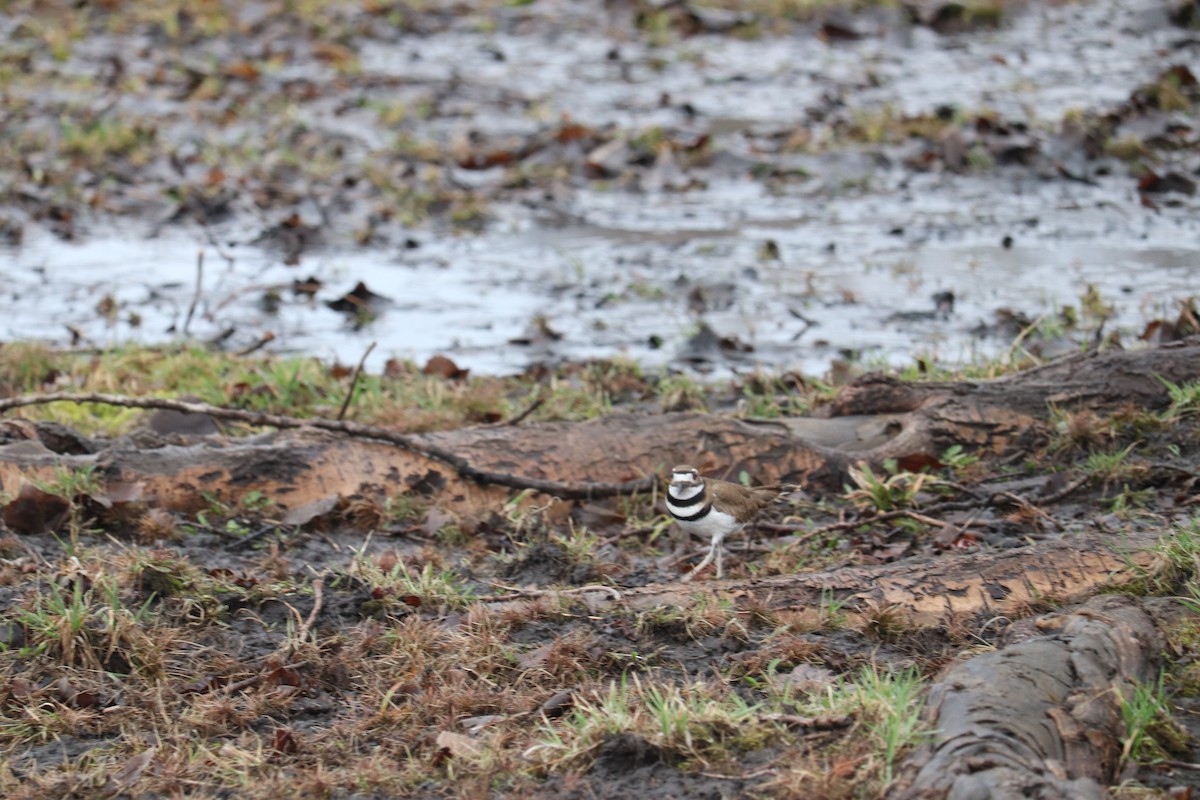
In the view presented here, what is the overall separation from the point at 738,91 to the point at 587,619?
364 inches

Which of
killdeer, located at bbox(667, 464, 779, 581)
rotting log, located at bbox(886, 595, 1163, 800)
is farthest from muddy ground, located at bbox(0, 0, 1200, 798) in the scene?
killdeer, located at bbox(667, 464, 779, 581)

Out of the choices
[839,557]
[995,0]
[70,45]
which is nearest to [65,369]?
[839,557]

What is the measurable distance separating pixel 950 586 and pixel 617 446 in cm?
167

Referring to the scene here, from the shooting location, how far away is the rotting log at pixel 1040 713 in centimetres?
279

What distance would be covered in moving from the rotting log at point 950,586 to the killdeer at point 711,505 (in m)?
0.20

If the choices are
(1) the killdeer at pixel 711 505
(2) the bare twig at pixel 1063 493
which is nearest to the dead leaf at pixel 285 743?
(1) the killdeer at pixel 711 505

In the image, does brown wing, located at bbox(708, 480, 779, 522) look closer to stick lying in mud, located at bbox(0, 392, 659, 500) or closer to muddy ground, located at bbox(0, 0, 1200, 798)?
muddy ground, located at bbox(0, 0, 1200, 798)

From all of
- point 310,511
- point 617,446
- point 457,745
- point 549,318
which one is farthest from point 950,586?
point 549,318

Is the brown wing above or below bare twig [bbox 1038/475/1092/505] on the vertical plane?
above

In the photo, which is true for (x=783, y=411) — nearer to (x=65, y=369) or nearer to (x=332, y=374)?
(x=332, y=374)

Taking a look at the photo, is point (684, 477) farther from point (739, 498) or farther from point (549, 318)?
point (549, 318)

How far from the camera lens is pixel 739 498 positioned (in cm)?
442

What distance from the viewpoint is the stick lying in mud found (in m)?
5.13

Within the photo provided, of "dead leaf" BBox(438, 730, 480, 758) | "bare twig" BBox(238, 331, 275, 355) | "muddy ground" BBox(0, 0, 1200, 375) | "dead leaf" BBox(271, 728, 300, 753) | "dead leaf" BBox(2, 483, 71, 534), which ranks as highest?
"dead leaf" BBox(438, 730, 480, 758)
